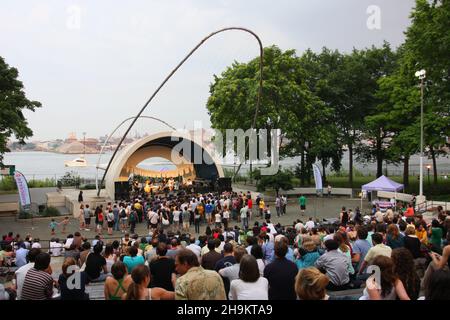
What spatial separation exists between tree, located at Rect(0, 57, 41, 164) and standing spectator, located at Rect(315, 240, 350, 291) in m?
24.2

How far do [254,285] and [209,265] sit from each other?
7.04ft

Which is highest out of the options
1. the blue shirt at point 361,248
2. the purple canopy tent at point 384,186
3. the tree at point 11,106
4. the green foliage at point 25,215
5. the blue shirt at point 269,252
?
the tree at point 11,106

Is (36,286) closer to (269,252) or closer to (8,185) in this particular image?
(269,252)

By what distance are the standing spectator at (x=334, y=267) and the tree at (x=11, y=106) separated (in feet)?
79.5

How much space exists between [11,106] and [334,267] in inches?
1047

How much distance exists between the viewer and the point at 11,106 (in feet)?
91.6

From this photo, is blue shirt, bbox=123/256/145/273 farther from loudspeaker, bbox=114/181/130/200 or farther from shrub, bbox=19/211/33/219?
loudspeaker, bbox=114/181/130/200

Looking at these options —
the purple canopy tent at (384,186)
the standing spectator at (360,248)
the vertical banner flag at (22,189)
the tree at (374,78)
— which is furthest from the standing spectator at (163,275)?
the tree at (374,78)

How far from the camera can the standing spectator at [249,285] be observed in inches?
192

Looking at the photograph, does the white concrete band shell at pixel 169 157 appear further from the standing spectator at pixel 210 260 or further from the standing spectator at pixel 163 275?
the standing spectator at pixel 163 275

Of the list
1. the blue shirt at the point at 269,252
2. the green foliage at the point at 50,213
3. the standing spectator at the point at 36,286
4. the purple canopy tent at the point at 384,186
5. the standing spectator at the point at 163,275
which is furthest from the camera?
the green foliage at the point at 50,213

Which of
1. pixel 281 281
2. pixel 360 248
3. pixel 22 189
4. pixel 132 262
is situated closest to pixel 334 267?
pixel 281 281

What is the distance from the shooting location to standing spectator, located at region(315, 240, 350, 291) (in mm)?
6766
